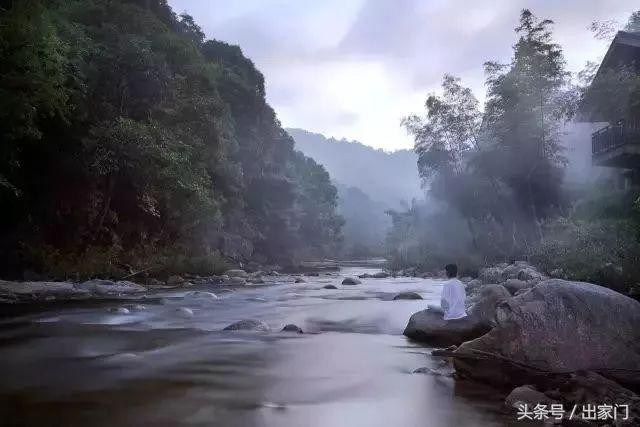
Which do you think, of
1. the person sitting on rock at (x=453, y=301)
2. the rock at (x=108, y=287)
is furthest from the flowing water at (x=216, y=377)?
the rock at (x=108, y=287)

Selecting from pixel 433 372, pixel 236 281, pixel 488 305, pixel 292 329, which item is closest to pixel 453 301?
pixel 488 305

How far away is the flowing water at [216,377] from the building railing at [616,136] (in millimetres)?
10852

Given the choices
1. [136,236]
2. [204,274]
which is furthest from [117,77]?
[204,274]

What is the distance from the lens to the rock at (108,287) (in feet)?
52.4

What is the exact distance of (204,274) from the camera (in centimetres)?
2470

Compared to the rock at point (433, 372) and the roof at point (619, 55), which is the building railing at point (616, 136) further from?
the rock at point (433, 372)

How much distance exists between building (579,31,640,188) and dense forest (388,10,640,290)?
0.26 feet

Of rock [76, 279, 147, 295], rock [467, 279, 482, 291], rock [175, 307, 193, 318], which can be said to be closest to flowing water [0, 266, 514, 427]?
rock [175, 307, 193, 318]

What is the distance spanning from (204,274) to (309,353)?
18152 millimetres

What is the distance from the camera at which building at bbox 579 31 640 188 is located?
628 inches

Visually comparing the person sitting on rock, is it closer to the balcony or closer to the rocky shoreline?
the rocky shoreline

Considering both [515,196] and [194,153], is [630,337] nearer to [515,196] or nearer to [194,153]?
[194,153]

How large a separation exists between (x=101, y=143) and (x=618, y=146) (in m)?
18.8

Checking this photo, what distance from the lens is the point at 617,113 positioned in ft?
55.4
